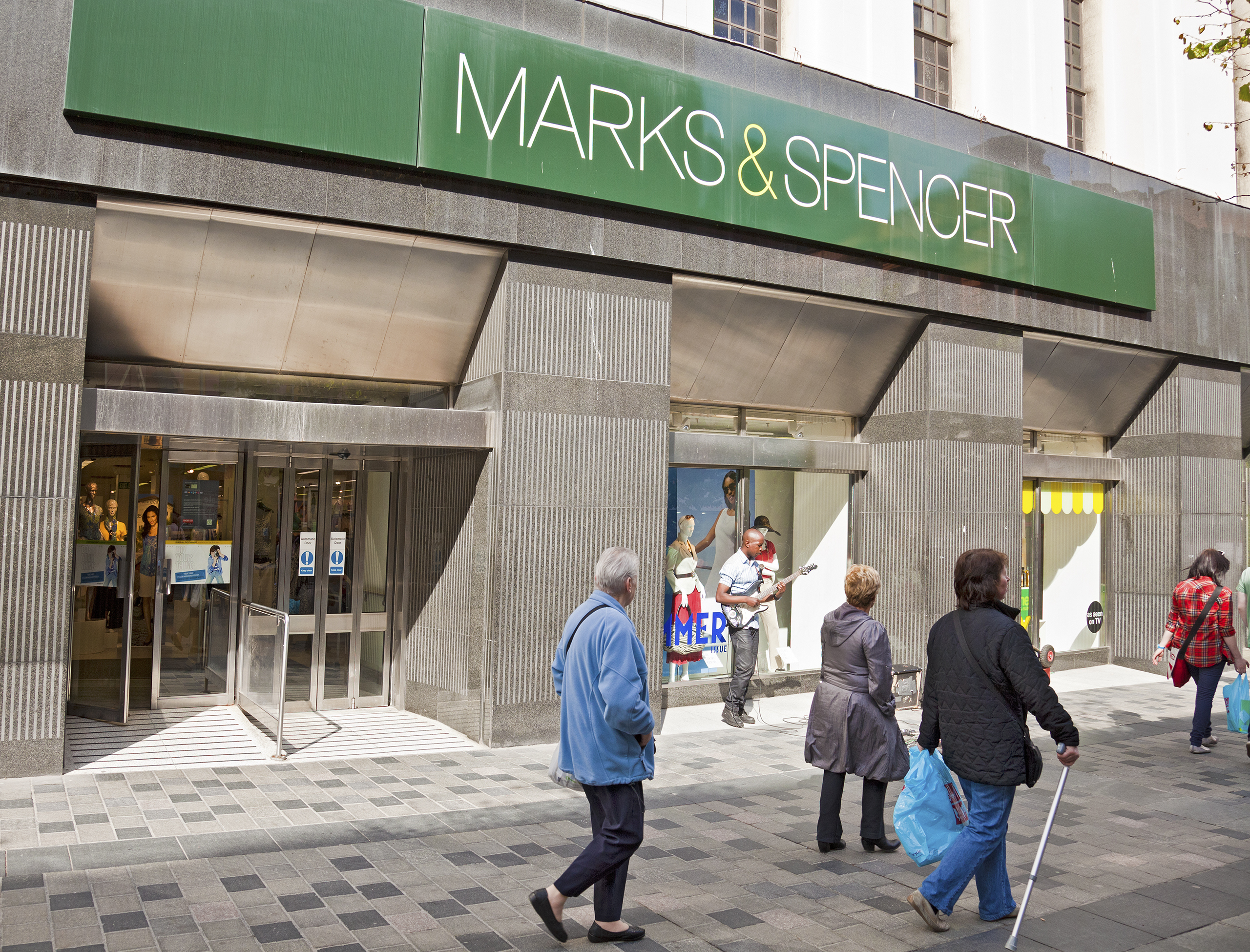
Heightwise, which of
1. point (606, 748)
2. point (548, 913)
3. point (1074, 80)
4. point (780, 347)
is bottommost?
point (548, 913)

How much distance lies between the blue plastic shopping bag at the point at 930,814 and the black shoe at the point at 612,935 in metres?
1.39

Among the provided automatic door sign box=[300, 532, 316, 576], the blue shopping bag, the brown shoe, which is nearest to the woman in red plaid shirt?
the blue shopping bag

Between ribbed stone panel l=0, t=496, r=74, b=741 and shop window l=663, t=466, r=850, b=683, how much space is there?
5.58 m

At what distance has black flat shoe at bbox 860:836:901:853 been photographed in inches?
242

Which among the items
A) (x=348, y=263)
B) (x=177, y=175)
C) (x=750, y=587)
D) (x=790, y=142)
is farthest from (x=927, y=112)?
(x=177, y=175)

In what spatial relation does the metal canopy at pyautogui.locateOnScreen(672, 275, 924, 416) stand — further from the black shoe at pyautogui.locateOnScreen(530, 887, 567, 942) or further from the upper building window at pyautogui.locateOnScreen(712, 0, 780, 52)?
the black shoe at pyautogui.locateOnScreen(530, 887, 567, 942)

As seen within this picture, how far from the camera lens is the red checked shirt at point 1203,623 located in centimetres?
888

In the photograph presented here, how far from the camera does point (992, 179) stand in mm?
12133

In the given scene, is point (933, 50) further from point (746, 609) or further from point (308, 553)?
point (308, 553)

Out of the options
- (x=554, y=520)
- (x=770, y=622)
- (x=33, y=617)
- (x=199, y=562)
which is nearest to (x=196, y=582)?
(x=199, y=562)

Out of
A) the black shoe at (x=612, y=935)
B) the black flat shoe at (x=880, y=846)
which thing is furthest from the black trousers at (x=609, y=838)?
the black flat shoe at (x=880, y=846)

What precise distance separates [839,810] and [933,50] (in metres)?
9.91

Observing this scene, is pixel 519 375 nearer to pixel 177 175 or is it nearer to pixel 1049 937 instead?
pixel 177 175

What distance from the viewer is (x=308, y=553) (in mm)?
10133
